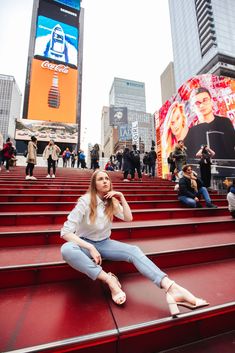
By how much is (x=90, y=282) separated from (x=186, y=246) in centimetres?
142

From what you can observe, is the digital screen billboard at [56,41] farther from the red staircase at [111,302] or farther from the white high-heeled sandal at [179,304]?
the white high-heeled sandal at [179,304]

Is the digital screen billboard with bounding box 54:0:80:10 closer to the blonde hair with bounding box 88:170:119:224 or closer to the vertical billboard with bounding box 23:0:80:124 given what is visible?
the vertical billboard with bounding box 23:0:80:124

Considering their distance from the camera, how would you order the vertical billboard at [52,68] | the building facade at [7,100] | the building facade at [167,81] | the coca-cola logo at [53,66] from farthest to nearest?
the building facade at [167,81] < the building facade at [7,100] < the coca-cola logo at [53,66] < the vertical billboard at [52,68]

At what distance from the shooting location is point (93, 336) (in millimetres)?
1202

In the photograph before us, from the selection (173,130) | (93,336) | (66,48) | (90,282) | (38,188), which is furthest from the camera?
(66,48)

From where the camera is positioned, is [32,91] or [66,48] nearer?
[32,91]

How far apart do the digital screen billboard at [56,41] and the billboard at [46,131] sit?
9.59 m

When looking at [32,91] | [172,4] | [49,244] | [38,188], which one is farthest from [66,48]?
[172,4]

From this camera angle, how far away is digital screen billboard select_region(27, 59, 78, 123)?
2309 cm

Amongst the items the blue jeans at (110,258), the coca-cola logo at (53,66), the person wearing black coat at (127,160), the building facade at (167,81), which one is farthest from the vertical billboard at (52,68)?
the building facade at (167,81)

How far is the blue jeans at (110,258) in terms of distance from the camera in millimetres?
1597

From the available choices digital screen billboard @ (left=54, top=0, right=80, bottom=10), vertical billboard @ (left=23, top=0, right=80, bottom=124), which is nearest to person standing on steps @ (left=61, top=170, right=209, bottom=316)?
vertical billboard @ (left=23, top=0, right=80, bottom=124)

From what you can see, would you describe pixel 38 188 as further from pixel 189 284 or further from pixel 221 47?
pixel 221 47

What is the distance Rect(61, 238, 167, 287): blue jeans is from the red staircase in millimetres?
235
